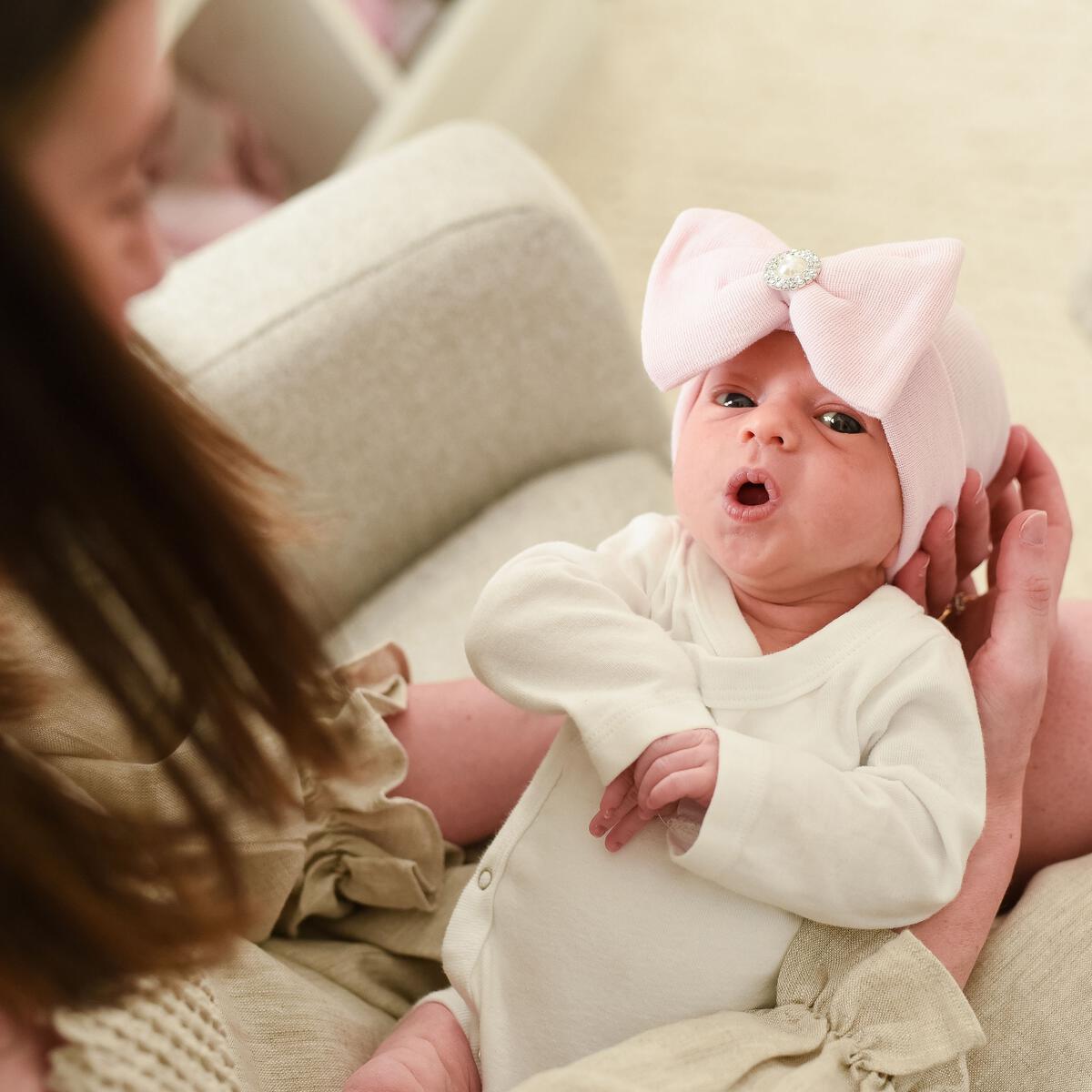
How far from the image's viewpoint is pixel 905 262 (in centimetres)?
85

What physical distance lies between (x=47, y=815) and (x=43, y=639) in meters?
0.23

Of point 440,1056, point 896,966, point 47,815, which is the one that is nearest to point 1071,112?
point 896,966

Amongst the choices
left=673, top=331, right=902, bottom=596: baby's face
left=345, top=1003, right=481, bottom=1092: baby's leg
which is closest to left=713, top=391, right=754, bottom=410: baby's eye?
left=673, top=331, right=902, bottom=596: baby's face

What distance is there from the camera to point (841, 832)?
0.77 metres

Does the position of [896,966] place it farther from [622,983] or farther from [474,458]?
[474,458]

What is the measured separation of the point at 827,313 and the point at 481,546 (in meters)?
0.50

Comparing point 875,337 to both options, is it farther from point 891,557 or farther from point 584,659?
point 584,659

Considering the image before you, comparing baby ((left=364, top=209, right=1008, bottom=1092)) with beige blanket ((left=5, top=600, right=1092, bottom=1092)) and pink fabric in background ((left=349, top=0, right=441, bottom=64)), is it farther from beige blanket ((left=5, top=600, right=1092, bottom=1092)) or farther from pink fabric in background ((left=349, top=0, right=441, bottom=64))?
pink fabric in background ((left=349, top=0, right=441, bottom=64))

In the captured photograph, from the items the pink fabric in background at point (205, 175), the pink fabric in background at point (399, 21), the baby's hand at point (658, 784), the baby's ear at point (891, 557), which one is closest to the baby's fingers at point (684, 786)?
the baby's hand at point (658, 784)

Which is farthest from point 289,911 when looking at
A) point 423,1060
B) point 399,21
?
point 399,21

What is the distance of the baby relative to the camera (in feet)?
2.57

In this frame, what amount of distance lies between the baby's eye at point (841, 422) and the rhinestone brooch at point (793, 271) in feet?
0.30

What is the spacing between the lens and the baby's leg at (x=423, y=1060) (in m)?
0.77

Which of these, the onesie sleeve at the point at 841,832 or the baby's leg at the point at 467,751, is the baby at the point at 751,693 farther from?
the baby's leg at the point at 467,751
